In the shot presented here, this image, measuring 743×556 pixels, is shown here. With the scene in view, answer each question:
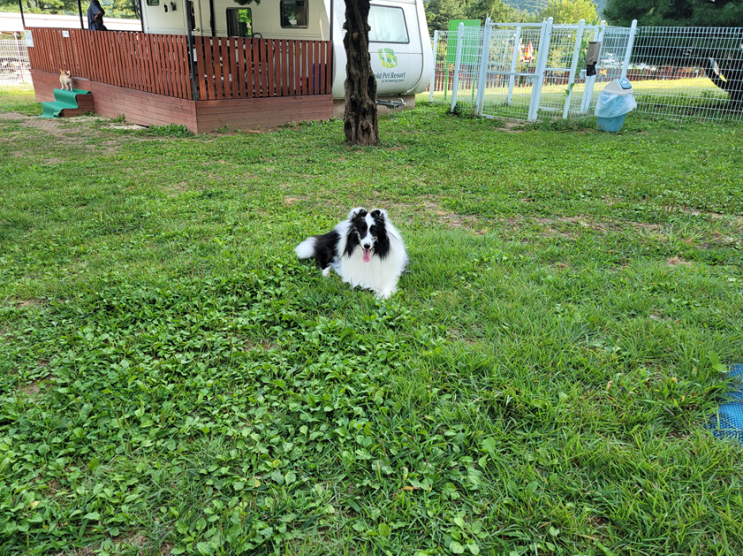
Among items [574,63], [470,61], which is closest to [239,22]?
[470,61]

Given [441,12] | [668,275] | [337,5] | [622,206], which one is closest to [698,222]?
[622,206]

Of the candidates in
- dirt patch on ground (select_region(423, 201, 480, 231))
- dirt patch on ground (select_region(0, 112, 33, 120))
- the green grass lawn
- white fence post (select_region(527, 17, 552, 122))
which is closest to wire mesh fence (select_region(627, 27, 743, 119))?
white fence post (select_region(527, 17, 552, 122))

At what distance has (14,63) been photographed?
941 inches

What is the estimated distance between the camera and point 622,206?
17.9 ft

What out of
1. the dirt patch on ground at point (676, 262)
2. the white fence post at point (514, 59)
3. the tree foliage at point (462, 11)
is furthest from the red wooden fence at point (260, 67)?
the tree foliage at point (462, 11)

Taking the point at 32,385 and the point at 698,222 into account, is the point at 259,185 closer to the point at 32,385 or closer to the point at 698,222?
the point at 32,385

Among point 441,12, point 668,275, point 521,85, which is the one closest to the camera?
point 668,275

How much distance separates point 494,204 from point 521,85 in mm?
8893

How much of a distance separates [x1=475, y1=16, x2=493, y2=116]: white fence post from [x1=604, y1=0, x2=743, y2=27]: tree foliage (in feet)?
19.4

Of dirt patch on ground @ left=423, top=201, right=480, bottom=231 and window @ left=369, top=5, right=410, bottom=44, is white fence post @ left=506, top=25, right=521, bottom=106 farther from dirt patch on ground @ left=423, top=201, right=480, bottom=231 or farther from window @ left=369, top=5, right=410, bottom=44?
dirt patch on ground @ left=423, top=201, right=480, bottom=231

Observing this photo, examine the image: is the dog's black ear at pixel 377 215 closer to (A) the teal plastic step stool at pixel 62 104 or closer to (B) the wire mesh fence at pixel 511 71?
(B) the wire mesh fence at pixel 511 71

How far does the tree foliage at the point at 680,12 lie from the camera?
12.9 meters

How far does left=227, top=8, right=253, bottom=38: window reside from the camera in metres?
13.0

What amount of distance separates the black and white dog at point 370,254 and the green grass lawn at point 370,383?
14cm
